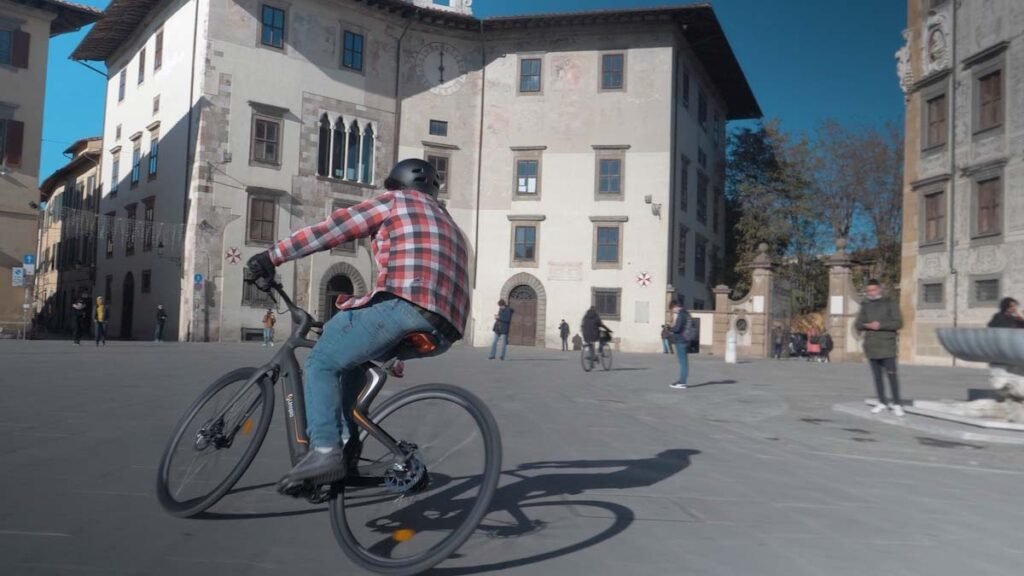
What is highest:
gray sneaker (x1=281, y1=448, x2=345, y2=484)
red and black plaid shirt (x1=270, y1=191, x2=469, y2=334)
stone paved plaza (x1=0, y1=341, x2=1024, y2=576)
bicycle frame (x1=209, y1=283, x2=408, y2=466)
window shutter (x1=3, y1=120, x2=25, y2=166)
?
window shutter (x1=3, y1=120, x2=25, y2=166)

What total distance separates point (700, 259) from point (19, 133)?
3030 centimetres

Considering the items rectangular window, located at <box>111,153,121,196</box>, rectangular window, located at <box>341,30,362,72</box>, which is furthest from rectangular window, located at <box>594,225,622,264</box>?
rectangular window, located at <box>111,153,121,196</box>

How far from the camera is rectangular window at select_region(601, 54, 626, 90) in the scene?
37469 mm

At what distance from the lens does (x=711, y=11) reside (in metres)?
36.3

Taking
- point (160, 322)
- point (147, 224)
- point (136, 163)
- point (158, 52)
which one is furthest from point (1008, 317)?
point (136, 163)

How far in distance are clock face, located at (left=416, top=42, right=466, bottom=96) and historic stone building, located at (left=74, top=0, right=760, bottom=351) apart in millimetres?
64

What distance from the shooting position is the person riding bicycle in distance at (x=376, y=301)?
354 centimetres

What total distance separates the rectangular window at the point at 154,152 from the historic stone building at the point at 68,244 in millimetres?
3731

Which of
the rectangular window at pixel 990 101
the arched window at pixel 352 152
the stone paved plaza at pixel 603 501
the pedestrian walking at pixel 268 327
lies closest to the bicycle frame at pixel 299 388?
the stone paved plaza at pixel 603 501

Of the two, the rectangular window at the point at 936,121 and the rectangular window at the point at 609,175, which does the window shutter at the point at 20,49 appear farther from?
the rectangular window at the point at 936,121

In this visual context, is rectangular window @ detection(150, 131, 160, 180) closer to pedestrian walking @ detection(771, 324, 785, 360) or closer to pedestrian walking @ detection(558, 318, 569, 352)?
pedestrian walking @ detection(558, 318, 569, 352)

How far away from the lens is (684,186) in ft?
129

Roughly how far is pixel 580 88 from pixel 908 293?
53.4ft

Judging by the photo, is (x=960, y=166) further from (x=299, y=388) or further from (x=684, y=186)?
(x=299, y=388)
